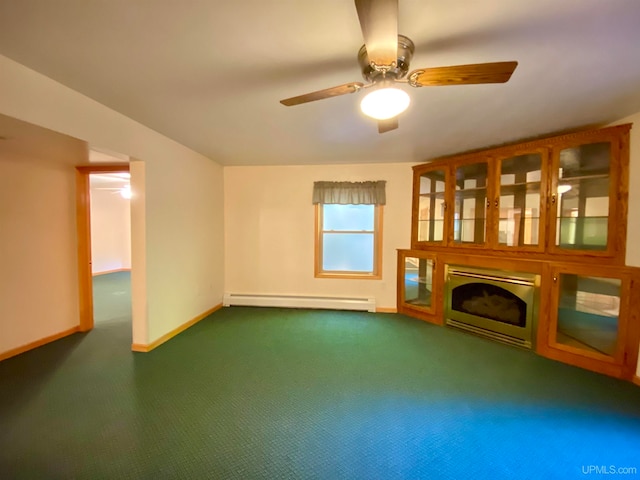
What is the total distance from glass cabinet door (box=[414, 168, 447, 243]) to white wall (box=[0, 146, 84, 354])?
164 inches

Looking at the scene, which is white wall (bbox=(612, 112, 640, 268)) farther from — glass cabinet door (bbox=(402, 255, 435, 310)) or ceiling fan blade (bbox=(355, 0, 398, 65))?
ceiling fan blade (bbox=(355, 0, 398, 65))

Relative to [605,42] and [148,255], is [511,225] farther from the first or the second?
[148,255]

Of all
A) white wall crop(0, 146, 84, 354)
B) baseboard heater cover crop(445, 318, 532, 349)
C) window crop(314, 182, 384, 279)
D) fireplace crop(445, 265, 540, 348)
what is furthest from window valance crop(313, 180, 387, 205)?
white wall crop(0, 146, 84, 354)

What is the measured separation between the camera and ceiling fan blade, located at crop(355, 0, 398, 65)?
3.28 feet

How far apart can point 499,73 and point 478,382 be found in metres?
2.38

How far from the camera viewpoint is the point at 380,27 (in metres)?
1.08

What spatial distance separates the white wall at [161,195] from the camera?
72.4 inches

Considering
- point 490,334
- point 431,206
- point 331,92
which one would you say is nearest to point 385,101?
point 331,92

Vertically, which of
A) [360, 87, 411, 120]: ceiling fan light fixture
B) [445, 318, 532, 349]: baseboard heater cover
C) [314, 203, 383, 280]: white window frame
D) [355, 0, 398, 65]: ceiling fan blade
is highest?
[355, 0, 398, 65]: ceiling fan blade

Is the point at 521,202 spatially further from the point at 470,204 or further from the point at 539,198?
the point at 470,204

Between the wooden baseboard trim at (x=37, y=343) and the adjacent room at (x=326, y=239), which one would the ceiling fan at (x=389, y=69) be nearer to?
the adjacent room at (x=326, y=239)

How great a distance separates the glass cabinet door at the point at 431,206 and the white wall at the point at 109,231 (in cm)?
823

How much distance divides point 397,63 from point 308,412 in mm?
2315

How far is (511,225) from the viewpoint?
10.4 ft
